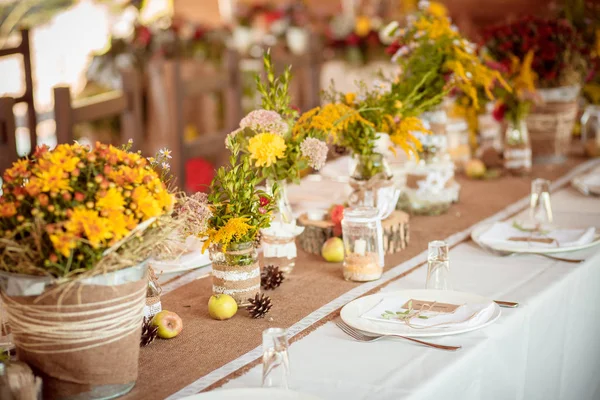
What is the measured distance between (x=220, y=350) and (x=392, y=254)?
2.29 ft

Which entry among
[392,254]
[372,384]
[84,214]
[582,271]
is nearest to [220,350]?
[372,384]

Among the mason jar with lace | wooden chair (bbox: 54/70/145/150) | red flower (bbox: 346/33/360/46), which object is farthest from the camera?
red flower (bbox: 346/33/360/46)

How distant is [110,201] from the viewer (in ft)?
3.69

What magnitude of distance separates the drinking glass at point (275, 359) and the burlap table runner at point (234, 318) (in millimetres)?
111

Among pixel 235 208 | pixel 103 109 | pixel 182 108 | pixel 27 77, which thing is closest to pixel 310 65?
pixel 182 108

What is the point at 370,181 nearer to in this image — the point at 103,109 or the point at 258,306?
the point at 258,306

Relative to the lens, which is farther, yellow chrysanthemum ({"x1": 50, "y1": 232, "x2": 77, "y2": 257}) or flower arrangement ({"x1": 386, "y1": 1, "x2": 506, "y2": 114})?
flower arrangement ({"x1": 386, "y1": 1, "x2": 506, "y2": 114})

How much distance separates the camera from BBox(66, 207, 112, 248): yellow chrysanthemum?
43.3 inches

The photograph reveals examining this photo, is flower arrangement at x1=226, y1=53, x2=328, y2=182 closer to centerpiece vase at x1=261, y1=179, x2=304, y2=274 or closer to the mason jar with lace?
centerpiece vase at x1=261, y1=179, x2=304, y2=274

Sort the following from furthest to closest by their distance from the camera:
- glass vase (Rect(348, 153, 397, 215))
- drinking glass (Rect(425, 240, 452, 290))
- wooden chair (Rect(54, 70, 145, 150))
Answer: wooden chair (Rect(54, 70, 145, 150)) < glass vase (Rect(348, 153, 397, 215)) < drinking glass (Rect(425, 240, 452, 290))

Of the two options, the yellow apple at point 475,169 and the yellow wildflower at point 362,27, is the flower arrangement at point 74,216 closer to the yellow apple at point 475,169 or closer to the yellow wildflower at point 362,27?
the yellow apple at point 475,169

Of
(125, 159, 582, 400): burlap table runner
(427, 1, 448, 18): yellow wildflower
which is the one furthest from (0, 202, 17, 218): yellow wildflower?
(427, 1, 448, 18): yellow wildflower

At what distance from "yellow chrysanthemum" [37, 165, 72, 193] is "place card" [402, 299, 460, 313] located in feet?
2.30

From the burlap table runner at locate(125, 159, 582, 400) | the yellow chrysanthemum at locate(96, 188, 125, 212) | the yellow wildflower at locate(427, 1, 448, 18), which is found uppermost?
the yellow wildflower at locate(427, 1, 448, 18)
